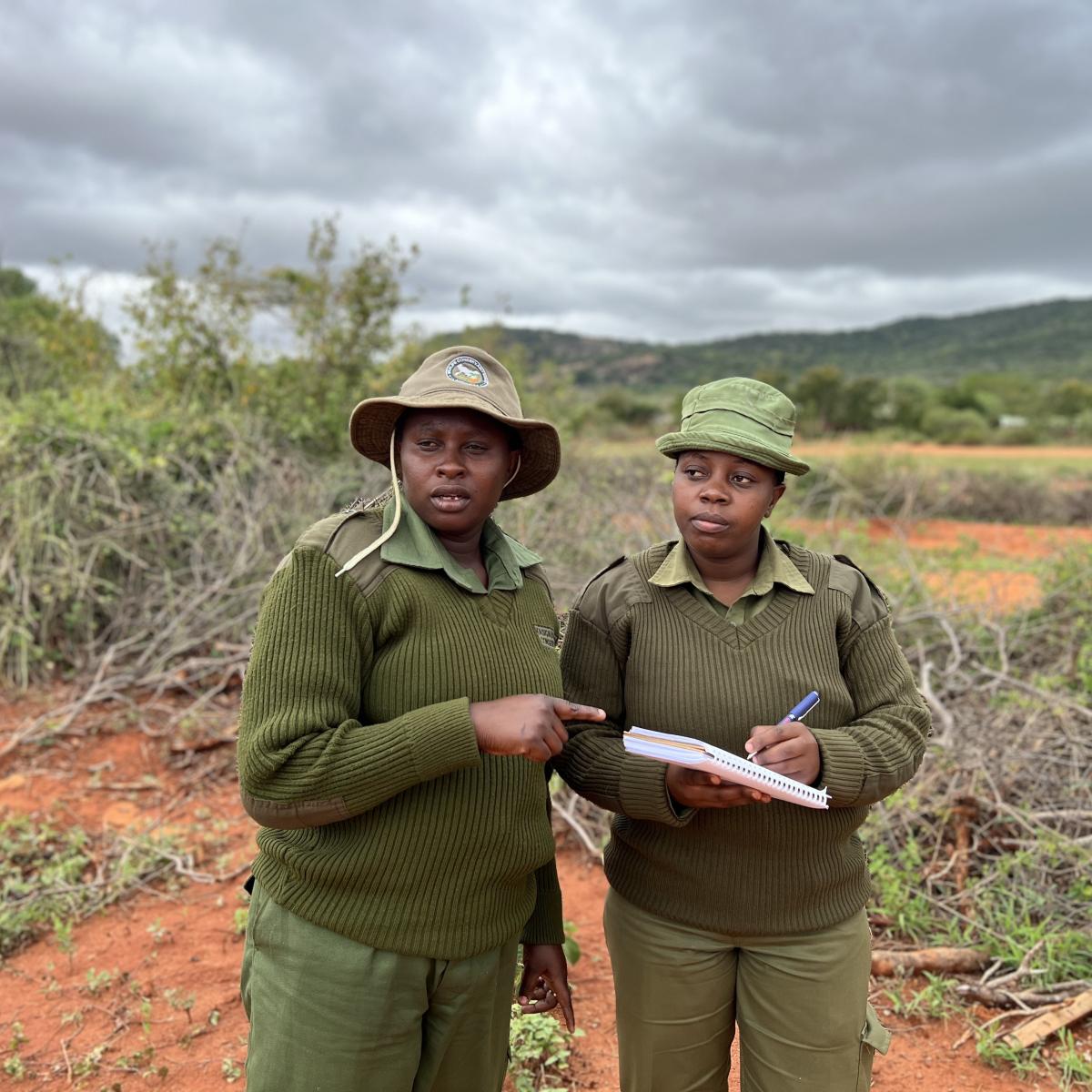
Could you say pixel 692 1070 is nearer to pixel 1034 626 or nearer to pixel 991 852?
pixel 991 852

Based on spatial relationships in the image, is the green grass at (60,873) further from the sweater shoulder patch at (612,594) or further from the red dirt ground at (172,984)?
the sweater shoulder patch at (612,594)

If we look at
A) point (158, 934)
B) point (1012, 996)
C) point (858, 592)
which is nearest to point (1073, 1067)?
point (1012, 996)

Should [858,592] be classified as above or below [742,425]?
below

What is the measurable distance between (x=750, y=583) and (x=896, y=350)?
67.8 m

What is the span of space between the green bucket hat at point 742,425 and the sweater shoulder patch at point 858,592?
9.3 inches

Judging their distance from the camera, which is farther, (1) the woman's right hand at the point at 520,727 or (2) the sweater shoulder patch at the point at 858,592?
(2) the sweater shoulder patch at the point at 858,592

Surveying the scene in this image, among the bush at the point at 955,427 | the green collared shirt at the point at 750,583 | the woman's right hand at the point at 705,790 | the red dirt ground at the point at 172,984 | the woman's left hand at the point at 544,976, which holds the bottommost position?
the red dirt ground at the point at 172,984

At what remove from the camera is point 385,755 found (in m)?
1.33

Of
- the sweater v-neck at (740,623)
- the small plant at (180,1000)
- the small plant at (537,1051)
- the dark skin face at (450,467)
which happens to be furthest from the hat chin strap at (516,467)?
the small plant at (180,1000)

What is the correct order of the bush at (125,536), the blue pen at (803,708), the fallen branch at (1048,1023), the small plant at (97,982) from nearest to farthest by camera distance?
the blue pen at (803,708) → the fallen branch at (1048,1023) → the small plant at (97,982) → the bush at (125,536)

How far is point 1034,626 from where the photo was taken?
17.1ft

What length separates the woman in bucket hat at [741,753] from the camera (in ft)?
5.41

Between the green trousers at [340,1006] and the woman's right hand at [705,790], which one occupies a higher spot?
the woman's right hand at [705,790]

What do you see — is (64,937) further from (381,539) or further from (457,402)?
(457,402)
